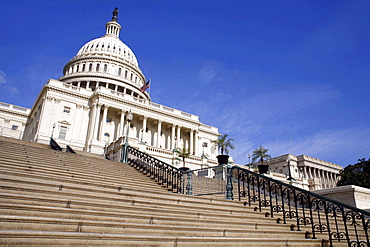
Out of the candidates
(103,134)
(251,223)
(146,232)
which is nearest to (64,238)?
(146,232)

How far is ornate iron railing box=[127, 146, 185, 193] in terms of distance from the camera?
12641 mm

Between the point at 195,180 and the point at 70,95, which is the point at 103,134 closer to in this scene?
the point at 70,95

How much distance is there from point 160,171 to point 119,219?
7.95m

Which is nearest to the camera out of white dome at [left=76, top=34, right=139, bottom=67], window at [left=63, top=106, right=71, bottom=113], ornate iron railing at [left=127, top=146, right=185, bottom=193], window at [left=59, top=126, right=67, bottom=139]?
ornate iron railing at [left=127, top=146, right=185, bottom=193]

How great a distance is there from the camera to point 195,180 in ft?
53.3

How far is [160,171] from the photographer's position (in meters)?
14.1

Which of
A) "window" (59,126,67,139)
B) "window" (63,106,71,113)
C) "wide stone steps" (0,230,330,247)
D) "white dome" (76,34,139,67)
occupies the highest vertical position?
"white dome" (76,34,139,67)

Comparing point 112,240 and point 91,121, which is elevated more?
point 91,121

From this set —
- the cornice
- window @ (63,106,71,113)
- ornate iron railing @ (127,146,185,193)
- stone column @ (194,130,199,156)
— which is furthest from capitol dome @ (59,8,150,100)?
ornate iron railing @ (127,146,185,193)

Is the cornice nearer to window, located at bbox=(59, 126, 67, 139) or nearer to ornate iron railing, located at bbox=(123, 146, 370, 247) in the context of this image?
window, located at bbox=(59, 126, 67, 139)

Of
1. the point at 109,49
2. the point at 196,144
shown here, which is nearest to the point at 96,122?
the point at 196,144

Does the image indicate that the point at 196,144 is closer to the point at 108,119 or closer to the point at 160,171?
the point at 108,119

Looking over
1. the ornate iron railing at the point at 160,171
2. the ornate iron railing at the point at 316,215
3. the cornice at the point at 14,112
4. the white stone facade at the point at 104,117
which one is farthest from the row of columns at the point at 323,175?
Result: the ornate iron railing at the point at 316,215

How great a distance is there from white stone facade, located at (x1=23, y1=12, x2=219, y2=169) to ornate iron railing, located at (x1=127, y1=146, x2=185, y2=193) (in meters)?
8.89
